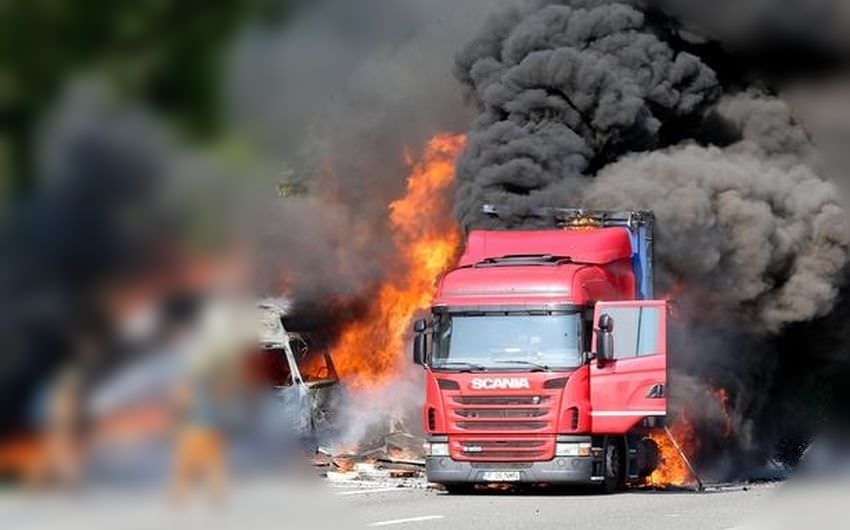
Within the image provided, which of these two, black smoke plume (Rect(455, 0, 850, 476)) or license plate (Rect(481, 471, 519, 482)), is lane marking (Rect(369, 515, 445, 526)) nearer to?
license plate (Rect(481, 471, 519, 482))

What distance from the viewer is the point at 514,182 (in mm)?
25094

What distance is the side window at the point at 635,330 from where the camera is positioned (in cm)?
1712

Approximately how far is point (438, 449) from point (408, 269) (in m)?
10.0

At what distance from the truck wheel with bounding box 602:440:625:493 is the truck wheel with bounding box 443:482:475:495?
5.60 ft

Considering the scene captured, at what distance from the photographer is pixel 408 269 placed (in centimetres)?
2708

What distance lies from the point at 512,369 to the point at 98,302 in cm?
1347

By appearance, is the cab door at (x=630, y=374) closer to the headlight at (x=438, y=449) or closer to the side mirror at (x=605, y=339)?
the side mirror at (x=605, y=339)

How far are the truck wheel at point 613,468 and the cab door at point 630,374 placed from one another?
0.50 metres

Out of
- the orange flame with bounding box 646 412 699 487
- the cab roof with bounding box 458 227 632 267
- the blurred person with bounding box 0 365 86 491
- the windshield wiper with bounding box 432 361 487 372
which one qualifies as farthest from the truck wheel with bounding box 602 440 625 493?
the blurred person with bounding box 0 365 86 491

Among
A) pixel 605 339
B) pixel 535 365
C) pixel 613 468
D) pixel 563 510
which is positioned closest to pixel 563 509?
pixel 563 510

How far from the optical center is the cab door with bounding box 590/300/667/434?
56.0 feet

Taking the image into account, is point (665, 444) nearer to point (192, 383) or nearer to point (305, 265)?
point (305, 265)

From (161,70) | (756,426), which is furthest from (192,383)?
(756,426)

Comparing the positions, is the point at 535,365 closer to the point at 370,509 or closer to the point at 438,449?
the point at 438,449
